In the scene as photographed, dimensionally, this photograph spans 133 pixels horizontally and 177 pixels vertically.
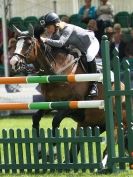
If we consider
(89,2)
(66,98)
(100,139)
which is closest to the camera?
(100,139)

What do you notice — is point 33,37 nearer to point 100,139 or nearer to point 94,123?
point 94,123

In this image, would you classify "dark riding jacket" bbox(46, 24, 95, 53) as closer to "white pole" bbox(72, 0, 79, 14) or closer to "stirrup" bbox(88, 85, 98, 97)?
"stirrup" bbox(88, 85, 98, 97)

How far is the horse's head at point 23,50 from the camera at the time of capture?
1126 centimetres

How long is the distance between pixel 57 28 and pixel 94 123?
142 centimetres

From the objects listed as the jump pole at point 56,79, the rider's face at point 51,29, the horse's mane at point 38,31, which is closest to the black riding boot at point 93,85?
the rider's face at point 51,29

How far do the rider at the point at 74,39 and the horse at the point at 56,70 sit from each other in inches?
5.4

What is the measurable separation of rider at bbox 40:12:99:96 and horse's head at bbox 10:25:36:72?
0.78 feet

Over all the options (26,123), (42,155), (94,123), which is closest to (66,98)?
(94,123)

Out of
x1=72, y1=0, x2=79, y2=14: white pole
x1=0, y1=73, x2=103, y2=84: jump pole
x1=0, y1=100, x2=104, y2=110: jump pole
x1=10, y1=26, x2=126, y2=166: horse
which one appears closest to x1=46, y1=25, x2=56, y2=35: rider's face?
x1=10, y1=26, x2=126, y2=166: horse

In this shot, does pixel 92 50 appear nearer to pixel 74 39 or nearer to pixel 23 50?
pixel 74 39

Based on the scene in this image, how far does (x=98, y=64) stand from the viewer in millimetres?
11812

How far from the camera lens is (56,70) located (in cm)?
1151

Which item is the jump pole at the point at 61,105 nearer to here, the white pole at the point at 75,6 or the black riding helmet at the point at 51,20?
the black riding helmet at the point at 51,20

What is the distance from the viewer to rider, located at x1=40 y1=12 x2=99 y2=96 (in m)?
11.4
